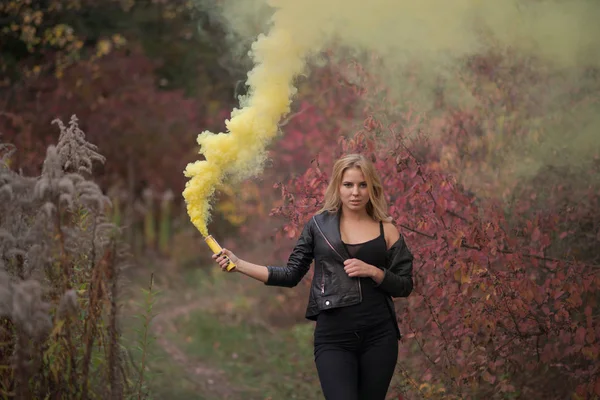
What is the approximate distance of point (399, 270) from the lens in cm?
454

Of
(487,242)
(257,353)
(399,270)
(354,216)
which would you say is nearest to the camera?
(399,270)

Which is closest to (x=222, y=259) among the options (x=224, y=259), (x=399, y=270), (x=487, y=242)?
(x=224, y=259)

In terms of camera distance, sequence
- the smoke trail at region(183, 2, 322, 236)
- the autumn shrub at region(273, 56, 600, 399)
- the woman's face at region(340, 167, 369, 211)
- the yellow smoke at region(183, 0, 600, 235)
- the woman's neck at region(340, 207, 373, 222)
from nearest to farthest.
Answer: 1. the woman's face at region(340, 167, 369, 211)
2. the woman's neck at region(340, 207, 373, 222)
3. the smoke trail at region(183, 2, 322, 236)
4. the autumn shrub at region(273, 56, 600, 399)
5. the yellow smoke at region(183, 0, 600, 235)

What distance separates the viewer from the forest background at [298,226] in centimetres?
441

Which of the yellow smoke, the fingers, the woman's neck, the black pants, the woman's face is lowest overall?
the black pants

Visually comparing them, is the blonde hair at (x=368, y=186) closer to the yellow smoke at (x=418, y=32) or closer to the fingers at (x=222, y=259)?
the fingers at (x=222, y=259)

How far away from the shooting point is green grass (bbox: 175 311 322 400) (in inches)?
340

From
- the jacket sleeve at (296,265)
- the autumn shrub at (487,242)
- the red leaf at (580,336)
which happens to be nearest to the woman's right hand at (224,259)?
the jacket sleeve at (296,265)

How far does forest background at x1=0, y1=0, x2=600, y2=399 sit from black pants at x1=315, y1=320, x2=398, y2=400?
42.1 inches

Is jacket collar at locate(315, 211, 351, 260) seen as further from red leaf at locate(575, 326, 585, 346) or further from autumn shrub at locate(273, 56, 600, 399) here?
red leaf at locate(575, 326, 585, 346)

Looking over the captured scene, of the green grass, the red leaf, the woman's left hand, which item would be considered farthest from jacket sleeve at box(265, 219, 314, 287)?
the green grass

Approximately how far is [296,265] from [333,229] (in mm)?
315

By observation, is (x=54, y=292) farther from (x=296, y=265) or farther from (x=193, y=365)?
(x=193, y=365)

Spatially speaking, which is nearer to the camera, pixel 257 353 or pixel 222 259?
pixel 222 259
